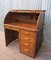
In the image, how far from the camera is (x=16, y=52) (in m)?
2.49

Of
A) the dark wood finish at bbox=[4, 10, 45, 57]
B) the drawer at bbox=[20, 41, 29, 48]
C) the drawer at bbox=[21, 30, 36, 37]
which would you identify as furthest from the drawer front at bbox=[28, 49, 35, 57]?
the drawer at bbox=[21, 30, 36, 37]

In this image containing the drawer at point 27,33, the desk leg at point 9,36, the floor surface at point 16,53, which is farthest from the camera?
the desk leg at point 9,36

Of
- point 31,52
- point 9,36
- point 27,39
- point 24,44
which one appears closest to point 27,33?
point 27,39

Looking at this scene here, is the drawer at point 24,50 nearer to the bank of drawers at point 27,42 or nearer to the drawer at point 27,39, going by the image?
the bank of drawers at point 27,42

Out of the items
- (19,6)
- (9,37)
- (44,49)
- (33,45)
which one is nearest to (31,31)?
(33,45)

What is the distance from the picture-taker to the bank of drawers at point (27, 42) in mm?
2151

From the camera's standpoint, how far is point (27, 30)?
2178mm

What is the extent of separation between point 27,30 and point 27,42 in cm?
29

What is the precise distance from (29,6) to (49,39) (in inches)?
47.1

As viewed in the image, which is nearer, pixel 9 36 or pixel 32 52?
pixel 32 52

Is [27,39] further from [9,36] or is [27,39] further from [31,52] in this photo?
[9,36]

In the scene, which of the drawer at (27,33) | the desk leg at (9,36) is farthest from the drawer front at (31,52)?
the desk leg at (9,36)

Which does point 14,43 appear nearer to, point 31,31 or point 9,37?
point 9,37

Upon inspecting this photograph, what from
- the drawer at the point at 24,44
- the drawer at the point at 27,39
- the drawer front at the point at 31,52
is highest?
the drawer at the point at 27,39
